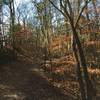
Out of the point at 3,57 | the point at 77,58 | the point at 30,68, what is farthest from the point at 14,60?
the point at 77,58

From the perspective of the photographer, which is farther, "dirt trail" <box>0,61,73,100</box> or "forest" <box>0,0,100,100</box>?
"dirt trail" <box>0,61,73,100</box>

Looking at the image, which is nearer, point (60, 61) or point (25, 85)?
point (25, 85)

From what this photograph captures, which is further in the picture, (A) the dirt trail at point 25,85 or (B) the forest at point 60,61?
(A) the dirt trail at point 25,85

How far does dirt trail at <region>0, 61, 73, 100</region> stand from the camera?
2219 centimetres

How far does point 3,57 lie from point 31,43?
14.7m

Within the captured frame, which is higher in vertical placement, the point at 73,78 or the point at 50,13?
the point at 50,13

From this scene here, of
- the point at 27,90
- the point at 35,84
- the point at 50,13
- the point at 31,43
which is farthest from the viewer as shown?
the point at 31,43

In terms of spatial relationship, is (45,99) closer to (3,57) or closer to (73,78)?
(73,78)

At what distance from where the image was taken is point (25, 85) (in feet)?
82.0

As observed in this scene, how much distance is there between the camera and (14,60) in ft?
110

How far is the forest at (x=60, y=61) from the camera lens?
17.6 metres

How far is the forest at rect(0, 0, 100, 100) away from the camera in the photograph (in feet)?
57.7

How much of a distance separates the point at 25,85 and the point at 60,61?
6673mm

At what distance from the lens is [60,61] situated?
30.6 m
